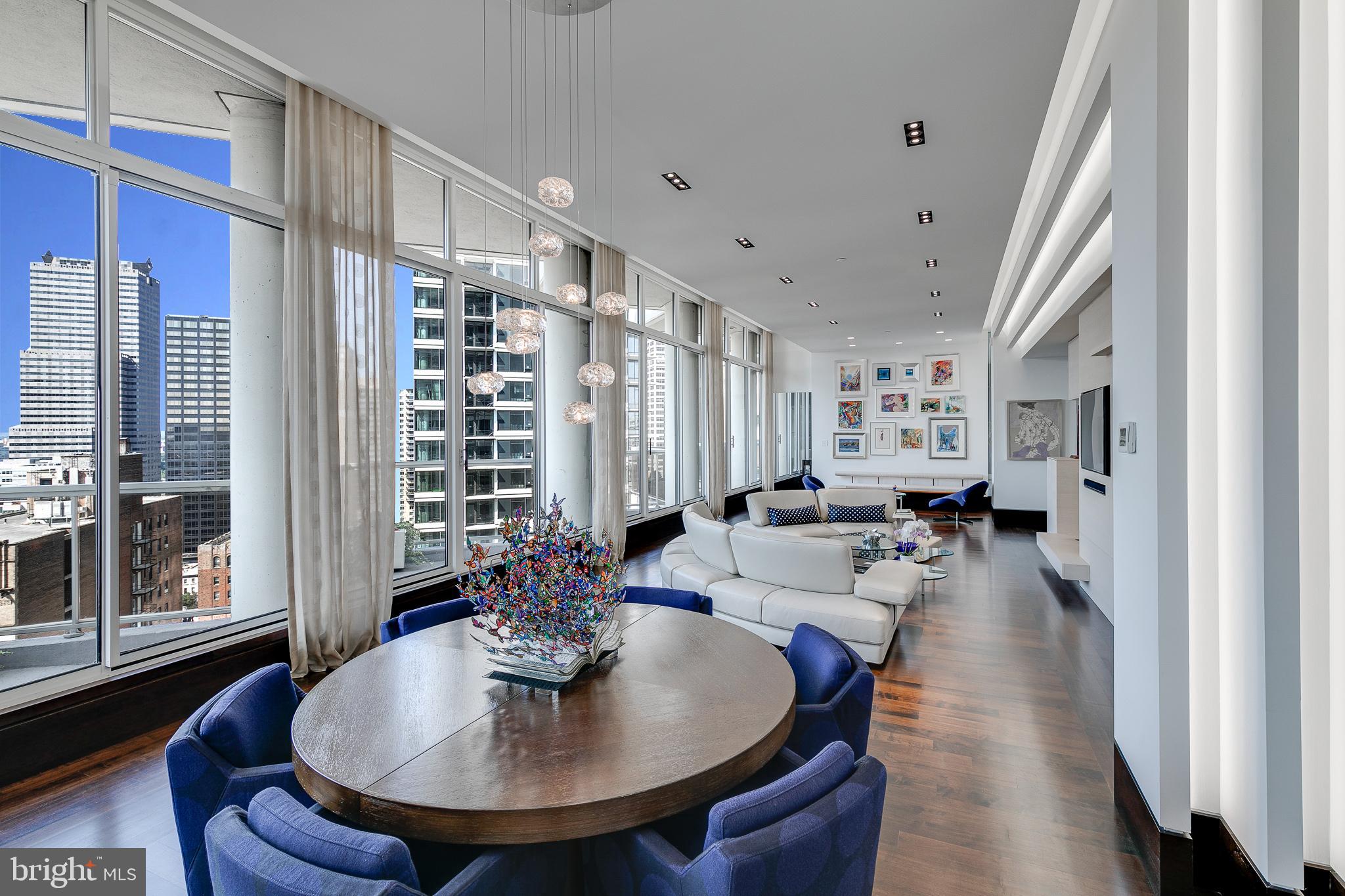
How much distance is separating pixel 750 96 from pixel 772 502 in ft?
17.9

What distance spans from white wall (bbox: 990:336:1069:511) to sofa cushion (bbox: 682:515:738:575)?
25.9 ft

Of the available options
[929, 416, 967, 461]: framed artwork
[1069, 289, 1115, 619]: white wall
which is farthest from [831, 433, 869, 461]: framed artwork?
[1069, 289, 1115, 619]: white wall

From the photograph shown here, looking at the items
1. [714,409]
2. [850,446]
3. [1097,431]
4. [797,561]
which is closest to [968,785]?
[797,561]

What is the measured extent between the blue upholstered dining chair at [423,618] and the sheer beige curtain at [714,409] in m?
7.03

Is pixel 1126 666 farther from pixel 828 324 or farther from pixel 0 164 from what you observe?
pixel 828 324

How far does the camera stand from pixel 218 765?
4.98 ft

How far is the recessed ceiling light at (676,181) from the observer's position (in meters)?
4.41

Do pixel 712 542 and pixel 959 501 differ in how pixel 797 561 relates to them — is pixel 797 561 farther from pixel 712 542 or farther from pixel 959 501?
pixel 959 501

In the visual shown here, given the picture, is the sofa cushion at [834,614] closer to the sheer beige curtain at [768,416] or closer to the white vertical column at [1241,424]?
the white vertical column at [1241,424]

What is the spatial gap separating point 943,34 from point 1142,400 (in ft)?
6.42

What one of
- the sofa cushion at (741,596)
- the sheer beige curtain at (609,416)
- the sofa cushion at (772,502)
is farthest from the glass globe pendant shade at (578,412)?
the sofa cushion at (772,502)

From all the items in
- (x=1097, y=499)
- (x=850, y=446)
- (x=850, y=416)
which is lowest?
(x=1097, y=499)

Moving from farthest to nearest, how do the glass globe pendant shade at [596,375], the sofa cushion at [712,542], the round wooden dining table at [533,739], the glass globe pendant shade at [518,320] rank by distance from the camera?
the sofa cushion at [712,542], the glass globe pendant shade at [596,375], the glass globe pendant shade at [518,320], the round wooden dining table at [533,739]

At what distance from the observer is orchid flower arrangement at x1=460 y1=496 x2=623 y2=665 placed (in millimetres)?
1803
